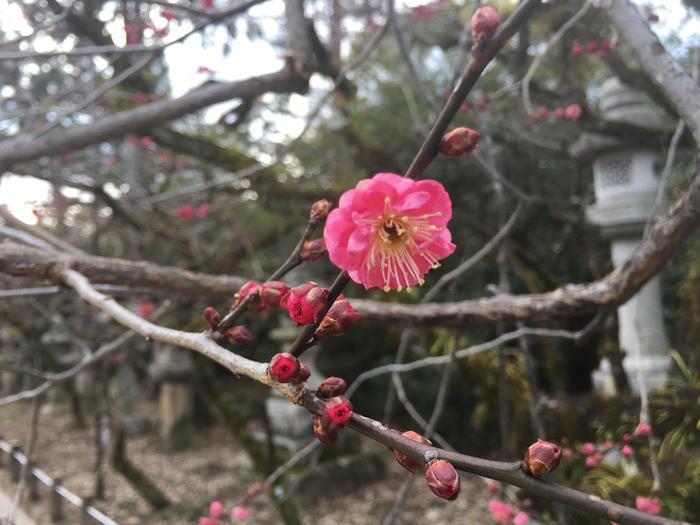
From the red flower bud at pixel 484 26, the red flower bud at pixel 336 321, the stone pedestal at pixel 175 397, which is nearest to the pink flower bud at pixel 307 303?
the red flower bud at pixel 336 321

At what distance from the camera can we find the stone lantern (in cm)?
303

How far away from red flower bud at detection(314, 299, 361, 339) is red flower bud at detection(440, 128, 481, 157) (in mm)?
191

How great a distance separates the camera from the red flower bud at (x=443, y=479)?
0.42m

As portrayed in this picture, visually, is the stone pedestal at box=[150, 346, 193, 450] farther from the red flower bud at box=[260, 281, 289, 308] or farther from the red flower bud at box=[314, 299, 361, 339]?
the red flower bud at box=[314, 299, 361, 339]

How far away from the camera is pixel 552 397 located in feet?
9.43

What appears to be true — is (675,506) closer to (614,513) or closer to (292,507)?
(292,507)

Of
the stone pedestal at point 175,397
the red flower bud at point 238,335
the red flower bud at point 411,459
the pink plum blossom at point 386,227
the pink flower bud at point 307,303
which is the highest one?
the pink plum blossom at point 386,227

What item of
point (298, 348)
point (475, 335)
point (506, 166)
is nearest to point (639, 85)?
point (506, 166)

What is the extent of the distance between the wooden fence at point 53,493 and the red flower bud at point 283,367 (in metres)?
1.37

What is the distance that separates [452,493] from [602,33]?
3234 mm

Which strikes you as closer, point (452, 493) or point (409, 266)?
point (452, 493)

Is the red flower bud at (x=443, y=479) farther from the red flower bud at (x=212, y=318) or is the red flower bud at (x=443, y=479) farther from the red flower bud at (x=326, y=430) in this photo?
the red flower bud at (x=212, y=318)

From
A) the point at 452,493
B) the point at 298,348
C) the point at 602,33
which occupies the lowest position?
the point at 452,493

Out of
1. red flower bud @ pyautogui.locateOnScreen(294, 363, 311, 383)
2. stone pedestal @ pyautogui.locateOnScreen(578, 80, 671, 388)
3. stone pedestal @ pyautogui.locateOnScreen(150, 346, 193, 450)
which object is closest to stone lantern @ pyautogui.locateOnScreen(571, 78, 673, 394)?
stone pedestal @ pyautogui.locateOnScreen(578, 80, 671, 388)
